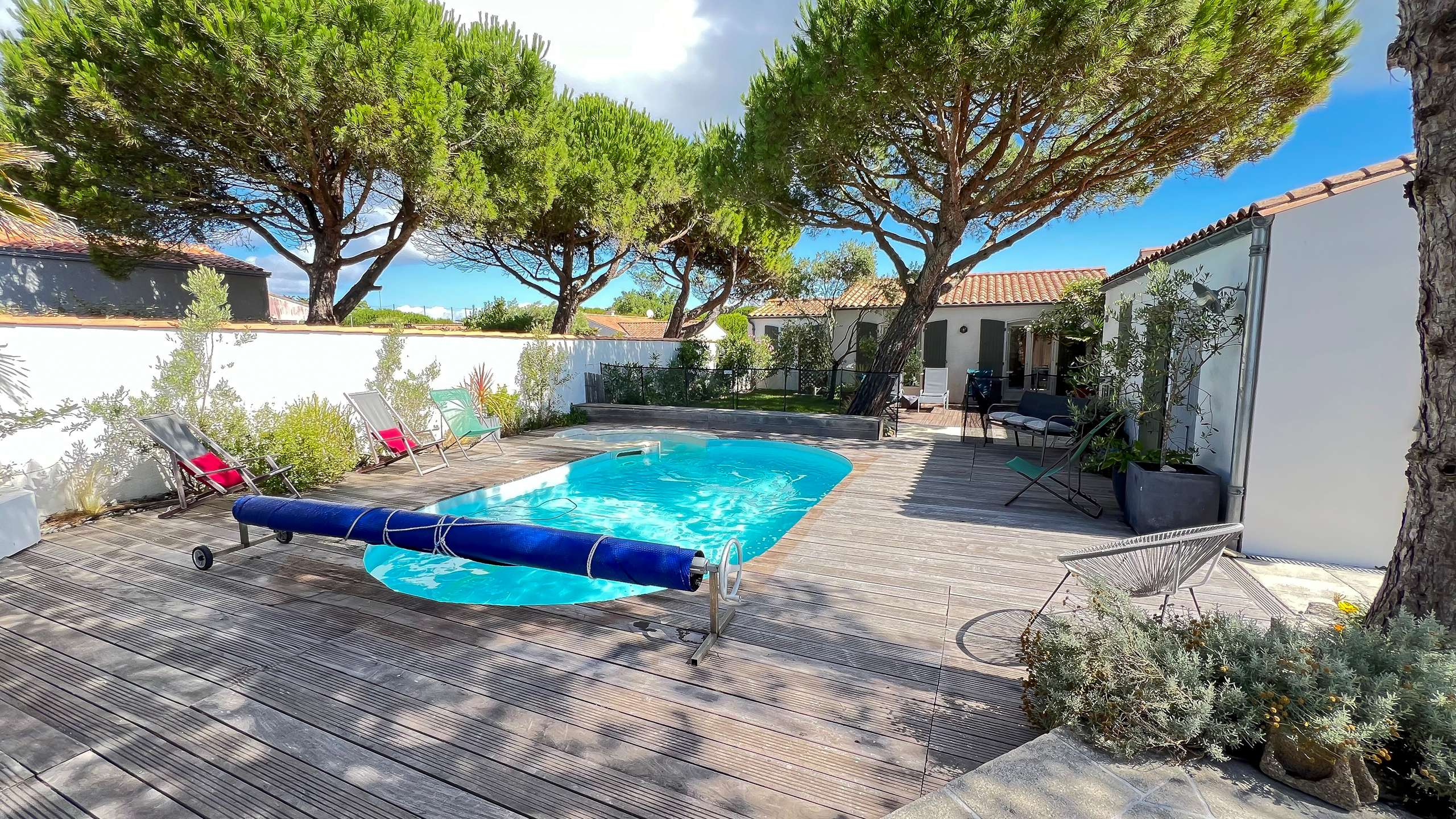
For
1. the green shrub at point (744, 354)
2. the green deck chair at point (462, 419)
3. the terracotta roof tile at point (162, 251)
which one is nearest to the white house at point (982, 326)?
the green shrub at point (744, 354)

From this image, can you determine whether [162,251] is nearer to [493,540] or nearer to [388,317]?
[493,540]

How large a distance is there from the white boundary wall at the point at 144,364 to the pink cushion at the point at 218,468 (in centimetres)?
94

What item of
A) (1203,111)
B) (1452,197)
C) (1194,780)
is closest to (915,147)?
(1203,111)

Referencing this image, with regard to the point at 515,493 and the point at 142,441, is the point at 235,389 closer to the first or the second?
the point at 142,441

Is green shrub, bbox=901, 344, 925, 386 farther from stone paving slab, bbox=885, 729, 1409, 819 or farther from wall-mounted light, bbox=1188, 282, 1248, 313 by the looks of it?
stone paving slab, bbox=885, 729, 1409, 819

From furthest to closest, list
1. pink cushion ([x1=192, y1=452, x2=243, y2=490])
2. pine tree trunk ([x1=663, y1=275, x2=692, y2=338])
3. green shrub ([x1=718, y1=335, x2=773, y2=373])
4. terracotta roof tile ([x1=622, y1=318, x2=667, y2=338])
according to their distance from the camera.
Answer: terracotta roof tile ([x1=622, y1=318, x2=667, y2=338]), pine tree trunk ([x1=663, y1=275, x2=692, y2=338]), green shrub ([x1=718, y1=335, x2=773, y2=373]), pink cushion ([x1=192, y1=452, x2=243, y2=490])

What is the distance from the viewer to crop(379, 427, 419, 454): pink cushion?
24.1ft

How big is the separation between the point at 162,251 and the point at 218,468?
370 inches

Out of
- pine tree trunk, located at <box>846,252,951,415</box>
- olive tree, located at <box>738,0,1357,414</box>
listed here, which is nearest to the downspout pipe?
olive tree, located at <box>738,0,1357,414</box>

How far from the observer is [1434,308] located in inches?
93.0

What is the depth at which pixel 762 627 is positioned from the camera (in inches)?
131

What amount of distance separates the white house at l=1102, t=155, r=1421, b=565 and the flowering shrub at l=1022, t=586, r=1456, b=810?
267cm

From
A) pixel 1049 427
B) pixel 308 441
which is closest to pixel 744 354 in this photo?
pixel 1049 427

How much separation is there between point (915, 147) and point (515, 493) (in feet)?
27.2
